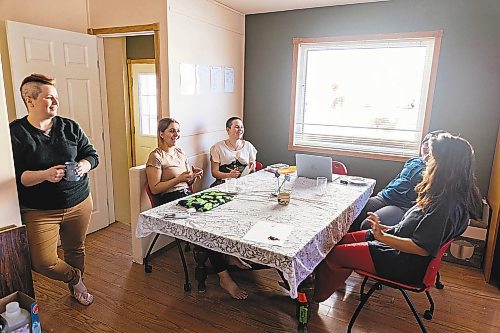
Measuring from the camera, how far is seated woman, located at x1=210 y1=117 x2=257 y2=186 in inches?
129

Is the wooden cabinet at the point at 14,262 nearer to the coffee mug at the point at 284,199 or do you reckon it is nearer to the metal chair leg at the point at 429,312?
A: the coffee mug at the point at 284,199


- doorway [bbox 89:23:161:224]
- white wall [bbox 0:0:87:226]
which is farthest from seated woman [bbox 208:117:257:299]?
white wall [bbox 0:0:87:226]

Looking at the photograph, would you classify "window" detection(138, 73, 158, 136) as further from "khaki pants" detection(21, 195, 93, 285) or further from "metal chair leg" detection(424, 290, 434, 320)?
"metal chair leg" detection(424, 290, 434, 320)

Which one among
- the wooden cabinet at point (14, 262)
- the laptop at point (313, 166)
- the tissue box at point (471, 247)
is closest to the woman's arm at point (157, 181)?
the laptop at point (313, 166)

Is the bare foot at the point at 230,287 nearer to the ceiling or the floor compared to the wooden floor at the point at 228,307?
nearer to the ceiling

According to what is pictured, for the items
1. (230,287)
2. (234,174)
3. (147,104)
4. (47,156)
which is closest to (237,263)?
(230,287)

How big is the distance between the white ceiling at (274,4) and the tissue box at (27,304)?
3047mm

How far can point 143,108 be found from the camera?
4.64 meters

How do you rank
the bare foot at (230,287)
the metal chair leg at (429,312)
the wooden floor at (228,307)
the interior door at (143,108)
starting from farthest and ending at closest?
the interior door at (143,108) < the bare foot at (230,287) < the metal chair leg at (429,312) < the wooden floor at (228,307)

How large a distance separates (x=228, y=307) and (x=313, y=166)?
1.31 meters

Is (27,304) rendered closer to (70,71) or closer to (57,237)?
(57,237)

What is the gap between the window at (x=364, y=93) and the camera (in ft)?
10.7

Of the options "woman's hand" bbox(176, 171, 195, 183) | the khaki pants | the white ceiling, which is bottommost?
the khaki pants

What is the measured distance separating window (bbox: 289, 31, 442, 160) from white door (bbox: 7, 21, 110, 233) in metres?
2.07
